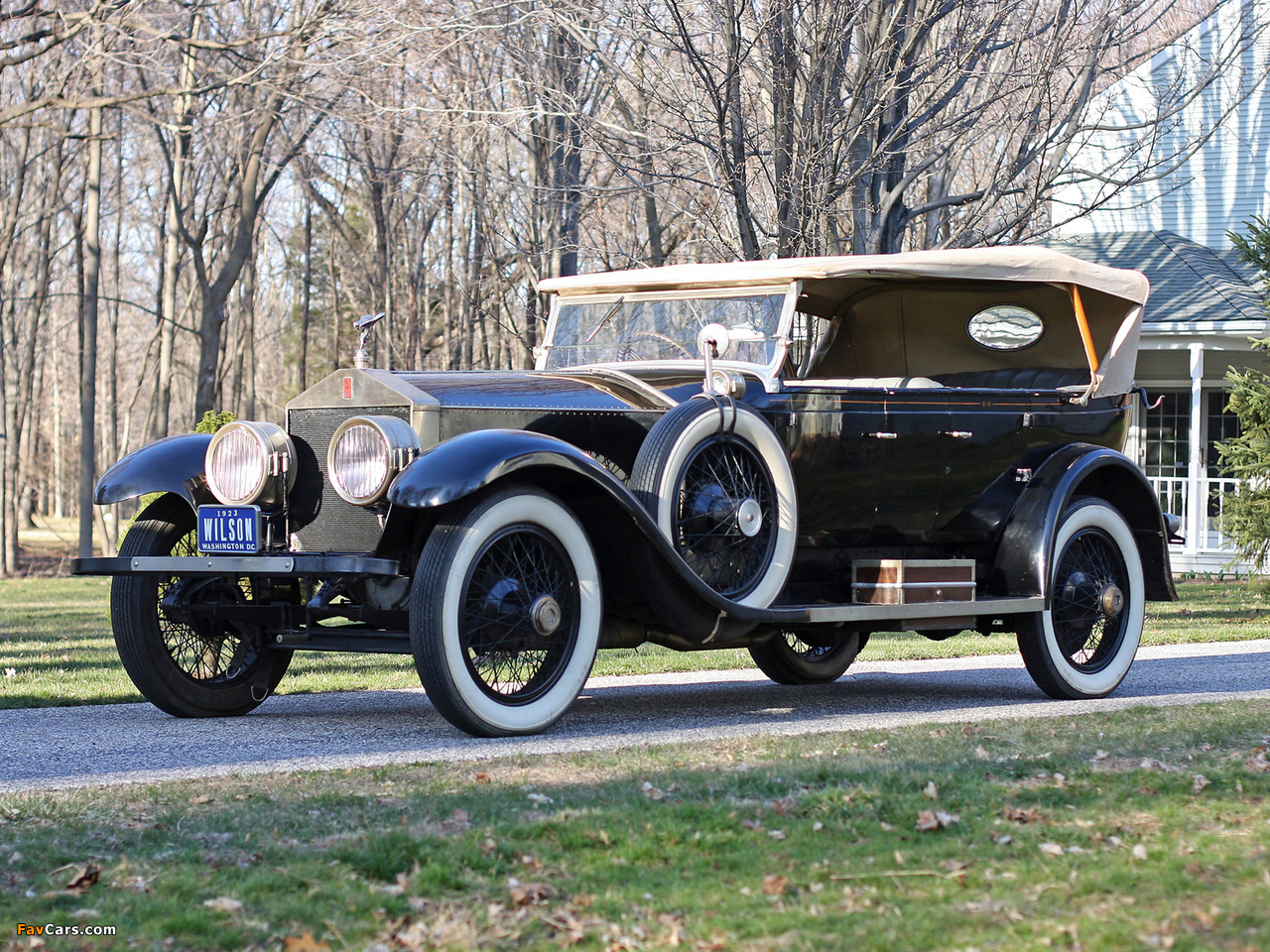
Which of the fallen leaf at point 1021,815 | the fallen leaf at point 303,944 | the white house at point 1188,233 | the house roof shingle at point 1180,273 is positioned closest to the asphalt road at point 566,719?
the fallen leaf at point 1021,815

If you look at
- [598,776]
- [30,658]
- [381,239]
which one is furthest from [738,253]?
[381,239]

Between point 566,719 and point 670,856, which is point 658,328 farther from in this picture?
point 670,856

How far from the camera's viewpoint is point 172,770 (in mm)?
5141

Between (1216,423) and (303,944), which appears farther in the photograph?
→ (1216,423)

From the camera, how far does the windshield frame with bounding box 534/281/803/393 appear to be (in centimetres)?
718

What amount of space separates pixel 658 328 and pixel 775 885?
4.66 m

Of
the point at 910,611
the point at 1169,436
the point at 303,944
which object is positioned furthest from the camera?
the point at 1169,436

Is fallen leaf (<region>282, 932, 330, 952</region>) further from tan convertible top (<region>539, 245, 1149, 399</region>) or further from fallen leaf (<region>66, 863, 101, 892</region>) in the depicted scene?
tan convertible top (<region>539, 245, 1149, 399</region>)

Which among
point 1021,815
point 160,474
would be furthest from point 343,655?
point 1021,815

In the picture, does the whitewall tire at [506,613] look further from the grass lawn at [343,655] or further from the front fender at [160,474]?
the grass lawn at [343,655]

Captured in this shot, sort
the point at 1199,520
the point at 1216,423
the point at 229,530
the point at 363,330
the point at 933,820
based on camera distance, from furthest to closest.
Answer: the point at 1216,423 < the point at 1199,520 < the point at 363,330 < the point at 229,530 < the point at 933,820

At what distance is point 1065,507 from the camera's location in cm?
766

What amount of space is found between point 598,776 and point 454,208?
23.2 metres

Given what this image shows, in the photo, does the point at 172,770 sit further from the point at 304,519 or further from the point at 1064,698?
the point at 1064,698
